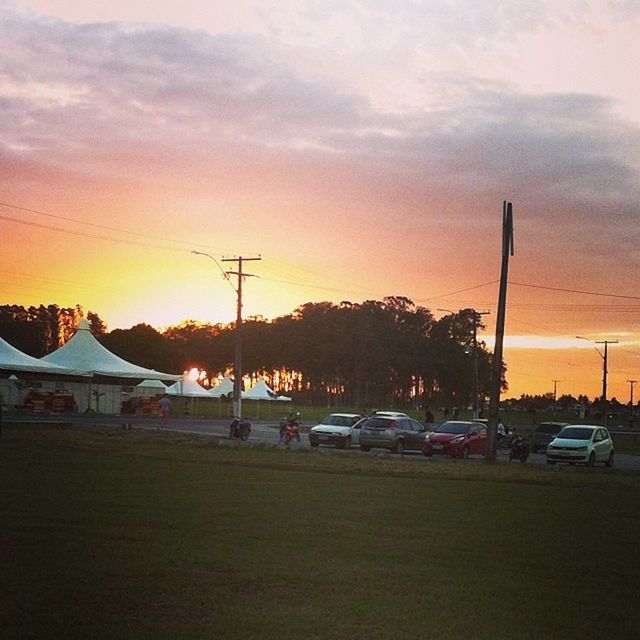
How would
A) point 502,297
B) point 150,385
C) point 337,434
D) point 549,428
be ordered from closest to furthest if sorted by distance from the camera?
1. point 502,297
2. point 337,434
3. point 549,428
4. point 150,385

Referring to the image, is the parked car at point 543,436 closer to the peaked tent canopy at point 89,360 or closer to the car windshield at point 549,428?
the car windshield at point 549,428

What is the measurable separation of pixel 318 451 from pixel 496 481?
12.5 meters

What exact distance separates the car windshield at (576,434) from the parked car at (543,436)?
8973 millimetres

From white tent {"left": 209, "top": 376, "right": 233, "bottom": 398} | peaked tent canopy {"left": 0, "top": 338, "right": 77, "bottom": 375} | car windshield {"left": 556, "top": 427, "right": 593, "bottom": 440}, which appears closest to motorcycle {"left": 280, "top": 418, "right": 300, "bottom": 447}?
car windshield {"left": 556, "top": 427, "right": 593, "bottom": 440}

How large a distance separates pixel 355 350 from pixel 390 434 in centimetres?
10740

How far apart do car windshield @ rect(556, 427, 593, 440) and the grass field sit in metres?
17.5

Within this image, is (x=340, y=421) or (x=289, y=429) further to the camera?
(x=340, y=421)

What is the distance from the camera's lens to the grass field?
32.0 feet

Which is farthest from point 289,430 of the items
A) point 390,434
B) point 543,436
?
point 543,436

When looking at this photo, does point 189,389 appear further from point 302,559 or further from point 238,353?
point 302,559

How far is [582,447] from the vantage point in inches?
1702

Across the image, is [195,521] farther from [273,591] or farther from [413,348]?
[413,348]

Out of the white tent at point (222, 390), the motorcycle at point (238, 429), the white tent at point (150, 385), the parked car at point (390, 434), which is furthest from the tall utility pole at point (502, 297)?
the white tent at point (222, 390)

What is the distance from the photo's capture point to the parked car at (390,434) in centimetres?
4600
